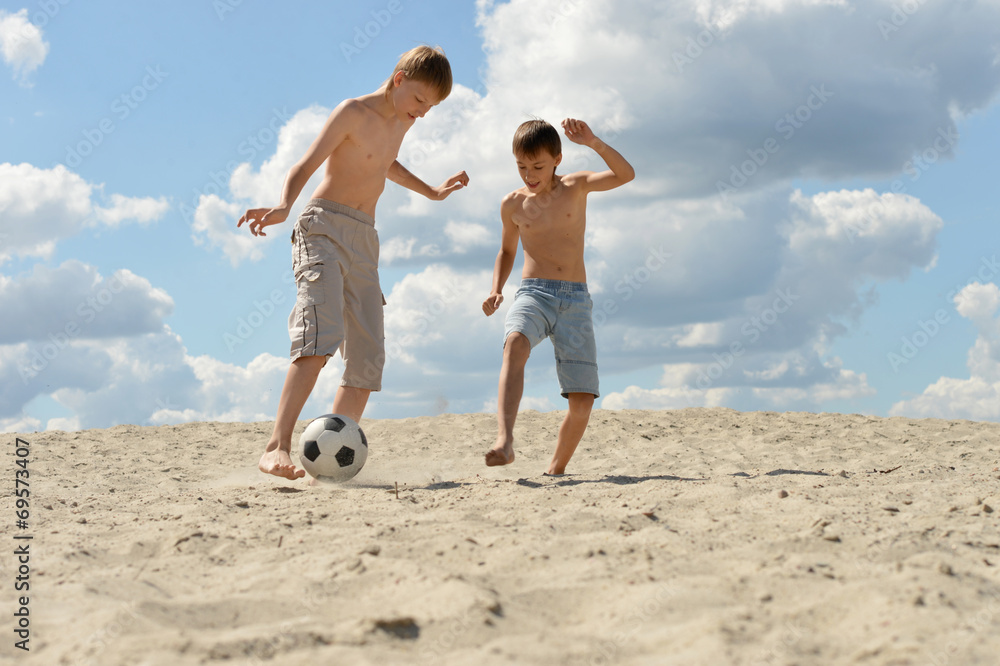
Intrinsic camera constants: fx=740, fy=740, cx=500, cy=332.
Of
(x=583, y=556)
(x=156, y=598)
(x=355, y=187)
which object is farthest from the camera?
(x=355, y=187)

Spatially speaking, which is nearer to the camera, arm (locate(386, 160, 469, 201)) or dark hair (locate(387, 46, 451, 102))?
dark hair (locate(387, 46, 451, 102))

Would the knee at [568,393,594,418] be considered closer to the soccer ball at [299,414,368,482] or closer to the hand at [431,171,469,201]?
the soccer ball at [299,414,368,482]

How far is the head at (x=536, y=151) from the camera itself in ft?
13.8

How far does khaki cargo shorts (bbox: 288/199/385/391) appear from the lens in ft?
13.0

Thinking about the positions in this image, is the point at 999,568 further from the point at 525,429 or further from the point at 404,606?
the point at 525,429

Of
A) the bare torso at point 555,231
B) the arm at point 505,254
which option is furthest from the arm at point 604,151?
the arm at point 505,254

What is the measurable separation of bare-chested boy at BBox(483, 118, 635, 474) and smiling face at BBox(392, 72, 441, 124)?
0.55 m

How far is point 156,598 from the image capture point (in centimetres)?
218

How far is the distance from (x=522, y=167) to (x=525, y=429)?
4.08m

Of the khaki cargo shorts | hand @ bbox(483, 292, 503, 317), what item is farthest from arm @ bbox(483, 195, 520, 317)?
the khaki cargo shorts

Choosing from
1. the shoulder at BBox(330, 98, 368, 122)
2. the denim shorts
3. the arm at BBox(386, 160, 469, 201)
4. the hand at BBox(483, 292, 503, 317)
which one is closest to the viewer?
the shoulder at BBox(330, 98, 368, 122)

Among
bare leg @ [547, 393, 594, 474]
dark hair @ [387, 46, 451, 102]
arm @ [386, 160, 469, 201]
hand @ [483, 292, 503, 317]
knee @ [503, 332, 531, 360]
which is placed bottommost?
bare leg @ [547, 393, 594, 474]

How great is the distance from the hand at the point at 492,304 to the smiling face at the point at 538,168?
0.68 metres

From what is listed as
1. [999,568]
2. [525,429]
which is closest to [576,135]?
[999,568]
